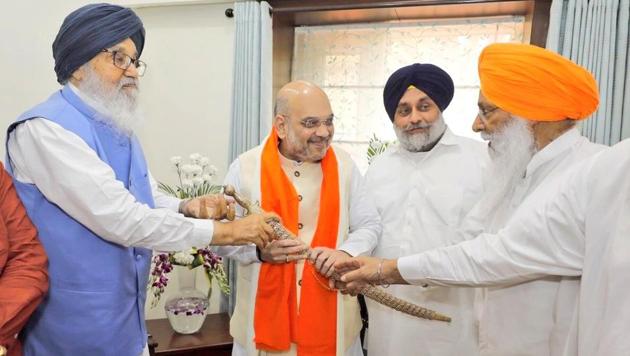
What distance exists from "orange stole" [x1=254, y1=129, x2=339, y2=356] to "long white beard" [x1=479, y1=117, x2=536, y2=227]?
0.63 m

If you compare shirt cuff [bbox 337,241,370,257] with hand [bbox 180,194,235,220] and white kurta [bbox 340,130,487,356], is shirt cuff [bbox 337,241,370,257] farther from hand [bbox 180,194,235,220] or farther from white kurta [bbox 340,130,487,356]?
hand [bbox 180,194,235,220]

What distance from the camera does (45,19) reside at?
3.62 m

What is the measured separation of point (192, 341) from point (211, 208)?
57.1 inches

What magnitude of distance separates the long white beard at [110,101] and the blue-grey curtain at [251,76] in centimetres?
190

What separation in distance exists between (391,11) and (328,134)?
2.09 metres

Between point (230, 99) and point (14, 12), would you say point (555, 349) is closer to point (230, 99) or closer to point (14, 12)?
point (230, 99)

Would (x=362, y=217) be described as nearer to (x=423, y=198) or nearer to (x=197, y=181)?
(x=423, y=198)

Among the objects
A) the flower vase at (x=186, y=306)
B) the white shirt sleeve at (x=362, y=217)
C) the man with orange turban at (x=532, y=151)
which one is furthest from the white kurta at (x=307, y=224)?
the flower vase at (x=186, y=306)

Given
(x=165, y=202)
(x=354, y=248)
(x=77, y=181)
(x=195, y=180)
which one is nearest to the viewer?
(x=77, y=181)

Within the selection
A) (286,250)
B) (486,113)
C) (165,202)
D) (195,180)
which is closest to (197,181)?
(195,180)

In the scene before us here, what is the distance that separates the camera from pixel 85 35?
1.61 m

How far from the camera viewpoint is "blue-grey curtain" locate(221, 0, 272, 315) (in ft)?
11.7

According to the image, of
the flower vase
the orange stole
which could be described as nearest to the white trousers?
the orange stole

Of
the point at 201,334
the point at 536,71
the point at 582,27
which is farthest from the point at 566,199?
the point at 201,334
